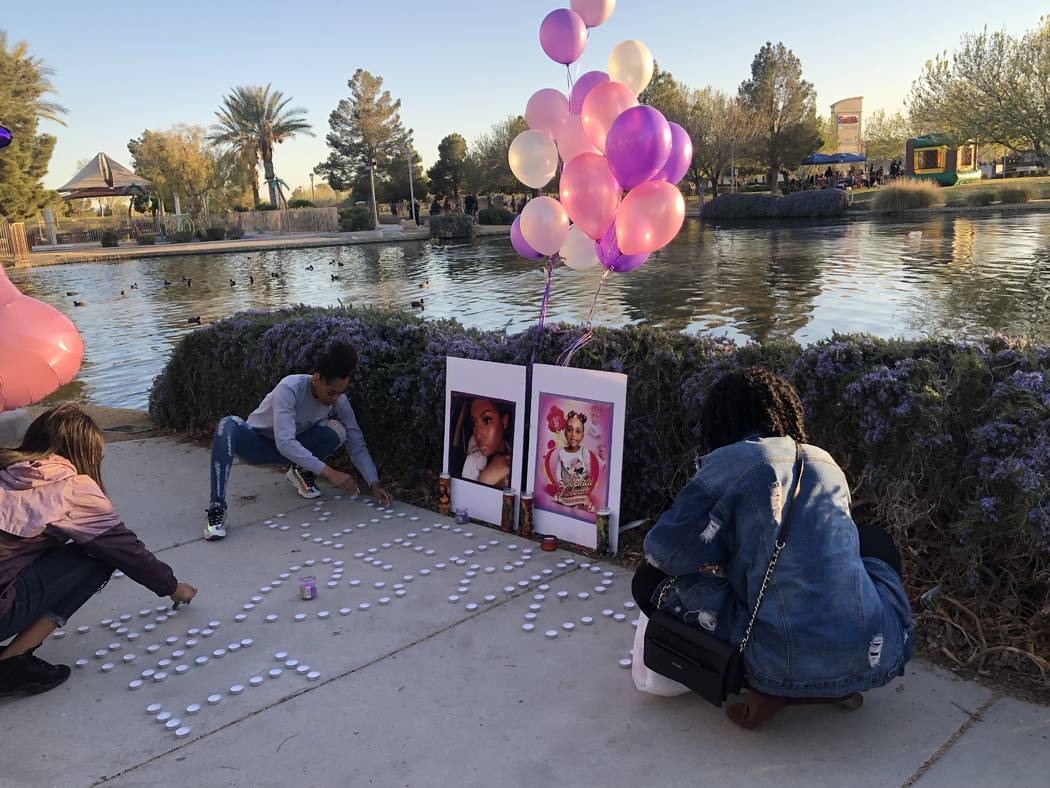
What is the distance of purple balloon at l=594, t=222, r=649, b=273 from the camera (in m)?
4.68

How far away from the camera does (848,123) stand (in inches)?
3445

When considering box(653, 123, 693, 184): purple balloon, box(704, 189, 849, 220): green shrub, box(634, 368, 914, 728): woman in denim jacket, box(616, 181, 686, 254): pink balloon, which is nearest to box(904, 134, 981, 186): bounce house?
box(704, 189, 849, 220): green shrub

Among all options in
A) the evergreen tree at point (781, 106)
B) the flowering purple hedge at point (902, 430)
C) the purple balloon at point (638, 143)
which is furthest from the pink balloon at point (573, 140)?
the evergreen tree at point (781, 106)

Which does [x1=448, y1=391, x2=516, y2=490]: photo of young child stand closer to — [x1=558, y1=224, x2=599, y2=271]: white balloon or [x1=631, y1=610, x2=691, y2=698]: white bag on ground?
[x1=558, y1=224, x2=599, y2=271]: white balloon

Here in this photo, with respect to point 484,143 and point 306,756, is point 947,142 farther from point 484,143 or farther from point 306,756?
point 306,756

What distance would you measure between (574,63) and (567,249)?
125cm

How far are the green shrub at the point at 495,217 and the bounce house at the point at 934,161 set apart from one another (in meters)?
28.2

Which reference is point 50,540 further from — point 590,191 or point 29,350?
point 590,191

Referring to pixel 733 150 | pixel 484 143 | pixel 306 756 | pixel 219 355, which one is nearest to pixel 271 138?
pixel 484 143

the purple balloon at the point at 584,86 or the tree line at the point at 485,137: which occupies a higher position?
the tree line at the point at 485,137

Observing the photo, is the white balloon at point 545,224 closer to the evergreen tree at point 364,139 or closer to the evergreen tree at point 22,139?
the evergreen tree at point 22,139

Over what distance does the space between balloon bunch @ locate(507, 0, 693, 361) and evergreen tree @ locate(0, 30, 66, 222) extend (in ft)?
134

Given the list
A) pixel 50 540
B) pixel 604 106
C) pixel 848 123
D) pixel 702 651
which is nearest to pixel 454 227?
pixel 604 106

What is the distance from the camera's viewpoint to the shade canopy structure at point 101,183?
1890 inches
